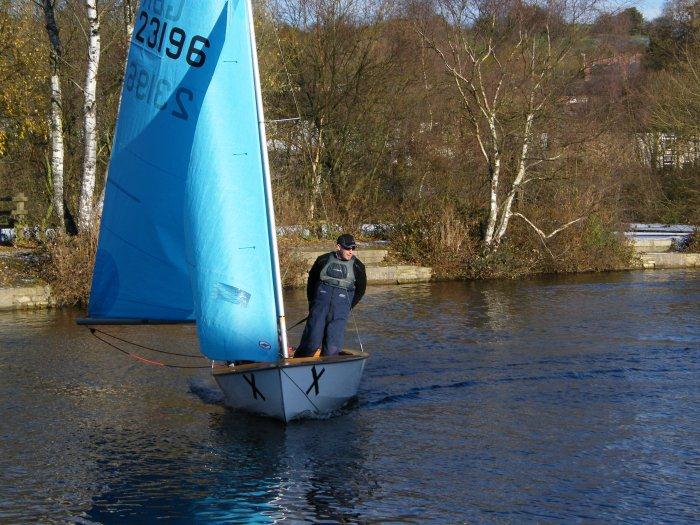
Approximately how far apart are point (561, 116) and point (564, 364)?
39.1ft

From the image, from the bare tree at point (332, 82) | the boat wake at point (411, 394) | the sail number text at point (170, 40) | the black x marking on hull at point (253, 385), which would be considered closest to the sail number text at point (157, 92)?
the sail number text at point (170, 40)

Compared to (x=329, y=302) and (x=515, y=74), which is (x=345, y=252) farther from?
(x=515, y=74)

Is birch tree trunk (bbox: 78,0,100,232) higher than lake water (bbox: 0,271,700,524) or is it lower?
higher

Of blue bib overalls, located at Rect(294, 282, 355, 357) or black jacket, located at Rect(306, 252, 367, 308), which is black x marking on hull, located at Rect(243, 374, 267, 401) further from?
black jacket, located at Rect(306, 252, 367, 308)

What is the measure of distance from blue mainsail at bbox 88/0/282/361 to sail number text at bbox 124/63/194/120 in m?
0.01

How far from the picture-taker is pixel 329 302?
1061cm

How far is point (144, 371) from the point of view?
13.3m

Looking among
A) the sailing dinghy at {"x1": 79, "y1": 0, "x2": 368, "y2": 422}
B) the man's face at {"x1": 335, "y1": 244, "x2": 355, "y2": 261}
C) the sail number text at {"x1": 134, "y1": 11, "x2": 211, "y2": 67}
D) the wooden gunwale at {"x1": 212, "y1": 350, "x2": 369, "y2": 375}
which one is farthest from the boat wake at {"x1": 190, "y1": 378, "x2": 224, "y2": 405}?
the sail number text at {"x1": 134, "y1": 11, "x2": 211, "y2": 67}

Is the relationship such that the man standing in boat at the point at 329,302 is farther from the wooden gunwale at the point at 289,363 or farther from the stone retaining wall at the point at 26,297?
the stone retaining wall at the point at 26,297

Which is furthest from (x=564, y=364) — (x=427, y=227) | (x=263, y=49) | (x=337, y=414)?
(x=263, y=49)

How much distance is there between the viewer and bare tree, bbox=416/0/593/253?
912 inches

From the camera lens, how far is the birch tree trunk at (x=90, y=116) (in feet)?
65.6

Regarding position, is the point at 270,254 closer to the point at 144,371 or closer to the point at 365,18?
the point at 144,371

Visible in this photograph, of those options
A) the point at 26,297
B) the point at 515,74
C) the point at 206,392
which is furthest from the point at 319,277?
the point at 515,74
